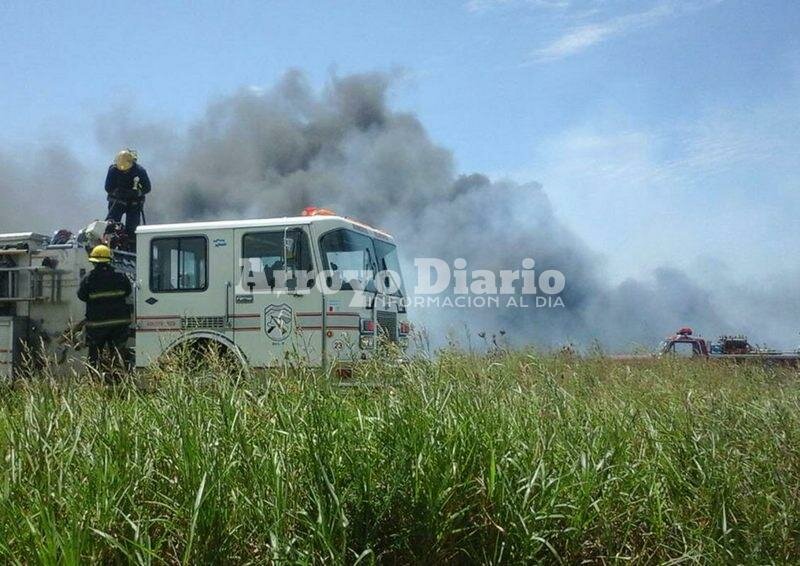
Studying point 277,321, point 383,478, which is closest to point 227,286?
point 277,321

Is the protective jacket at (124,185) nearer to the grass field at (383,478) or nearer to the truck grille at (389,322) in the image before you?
the truck grille at (389,322)

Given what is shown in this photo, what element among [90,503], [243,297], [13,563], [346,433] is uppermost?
[243,297]

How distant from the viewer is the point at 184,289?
8727mm

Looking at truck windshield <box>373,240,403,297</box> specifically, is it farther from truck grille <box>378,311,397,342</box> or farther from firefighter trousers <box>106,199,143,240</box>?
firefighter trousers <box>106,199,143,240</box>

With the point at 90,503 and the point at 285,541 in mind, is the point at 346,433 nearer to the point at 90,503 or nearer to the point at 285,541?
the point at 285,541

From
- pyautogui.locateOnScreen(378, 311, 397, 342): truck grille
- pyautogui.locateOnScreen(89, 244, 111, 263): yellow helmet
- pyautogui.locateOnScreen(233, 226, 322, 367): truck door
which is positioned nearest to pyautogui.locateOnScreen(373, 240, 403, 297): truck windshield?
pyautogui.locateOnScreen(378, 311, 397, 342): truck grille

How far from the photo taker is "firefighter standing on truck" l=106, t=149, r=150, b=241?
33.6 feet

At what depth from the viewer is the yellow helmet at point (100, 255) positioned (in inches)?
344

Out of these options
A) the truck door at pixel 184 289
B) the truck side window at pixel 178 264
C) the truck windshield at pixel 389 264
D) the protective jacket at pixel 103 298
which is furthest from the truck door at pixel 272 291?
the protective jacket at pixel 103 298

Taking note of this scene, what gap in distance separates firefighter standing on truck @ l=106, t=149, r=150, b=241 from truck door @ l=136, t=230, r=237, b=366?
63.4 inches

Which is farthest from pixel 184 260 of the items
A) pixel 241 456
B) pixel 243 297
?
pixel 241 456

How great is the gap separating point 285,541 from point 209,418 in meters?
1.15

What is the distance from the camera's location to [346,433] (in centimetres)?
348

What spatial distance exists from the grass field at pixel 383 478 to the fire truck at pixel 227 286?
12.2 feet
